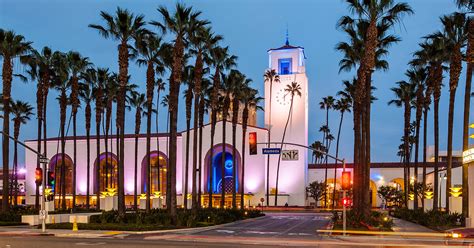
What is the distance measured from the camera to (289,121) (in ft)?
297

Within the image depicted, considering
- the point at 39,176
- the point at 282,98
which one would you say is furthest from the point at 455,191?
the point at 282,98

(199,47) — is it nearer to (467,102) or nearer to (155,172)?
(467,102)

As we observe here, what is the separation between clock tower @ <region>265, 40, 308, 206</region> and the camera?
3460 inches

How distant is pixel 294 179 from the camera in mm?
87875

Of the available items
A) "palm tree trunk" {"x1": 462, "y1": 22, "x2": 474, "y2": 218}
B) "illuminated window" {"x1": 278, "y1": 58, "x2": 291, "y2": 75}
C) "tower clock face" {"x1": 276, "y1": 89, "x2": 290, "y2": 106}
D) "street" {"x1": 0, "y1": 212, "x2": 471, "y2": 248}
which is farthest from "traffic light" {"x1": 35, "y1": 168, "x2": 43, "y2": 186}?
"illuminated window" {"x1": 278, "y1": 58, "x2": 291, "y2": 75}

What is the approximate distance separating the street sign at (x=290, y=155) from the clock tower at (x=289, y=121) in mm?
3881

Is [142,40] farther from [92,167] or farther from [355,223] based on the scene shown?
[92,167]

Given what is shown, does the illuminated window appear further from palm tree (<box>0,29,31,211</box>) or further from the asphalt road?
palm tree (<box>0,29,31,211</box>)

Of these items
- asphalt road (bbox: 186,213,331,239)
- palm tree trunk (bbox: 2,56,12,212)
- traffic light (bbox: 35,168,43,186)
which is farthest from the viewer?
palm tree trunk (bbox: 2,56,12,212)

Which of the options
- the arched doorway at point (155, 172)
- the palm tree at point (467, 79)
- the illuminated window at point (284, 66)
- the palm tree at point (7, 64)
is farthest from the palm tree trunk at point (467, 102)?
the arched doorway at point (155, 172)

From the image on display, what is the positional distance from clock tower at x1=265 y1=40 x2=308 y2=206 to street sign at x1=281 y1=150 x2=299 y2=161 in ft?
12.7

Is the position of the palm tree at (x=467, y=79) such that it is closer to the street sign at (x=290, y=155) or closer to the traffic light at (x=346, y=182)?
the traffic light at (x=346, y=182)

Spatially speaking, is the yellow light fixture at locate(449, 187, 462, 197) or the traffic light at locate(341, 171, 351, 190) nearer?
the traffic light at locate(341, 171, 351, 190)

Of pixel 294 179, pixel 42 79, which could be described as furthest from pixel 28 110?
pixel 294 179
